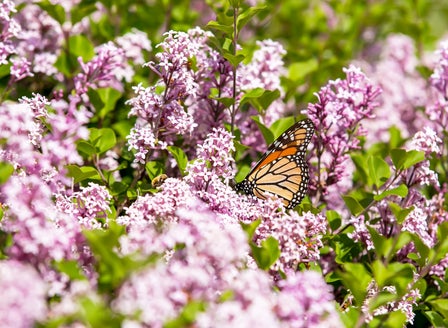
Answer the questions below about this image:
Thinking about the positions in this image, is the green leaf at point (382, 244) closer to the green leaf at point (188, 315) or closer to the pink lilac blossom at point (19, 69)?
the green leaf at point (188, 315)

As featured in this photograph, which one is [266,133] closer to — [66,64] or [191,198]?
[191,198]

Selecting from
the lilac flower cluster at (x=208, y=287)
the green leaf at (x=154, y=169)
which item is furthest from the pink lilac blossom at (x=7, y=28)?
the lilac flower cluster at (x=208, y=287)

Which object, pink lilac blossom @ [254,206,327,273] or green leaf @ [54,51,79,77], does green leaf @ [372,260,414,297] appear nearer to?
pink lilac blossom @ [254,206,327,273]

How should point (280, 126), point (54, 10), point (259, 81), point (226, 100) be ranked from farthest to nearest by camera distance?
point (54, 10)
point (259, 81)
point (280, 126)
point (226, 100)

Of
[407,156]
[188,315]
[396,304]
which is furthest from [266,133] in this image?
[188,315]

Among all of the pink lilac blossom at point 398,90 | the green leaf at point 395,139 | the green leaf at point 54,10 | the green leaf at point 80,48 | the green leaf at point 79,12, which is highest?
the pink lilac blossom at point 398,90

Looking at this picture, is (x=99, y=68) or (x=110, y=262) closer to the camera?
(x=110, y=262)
